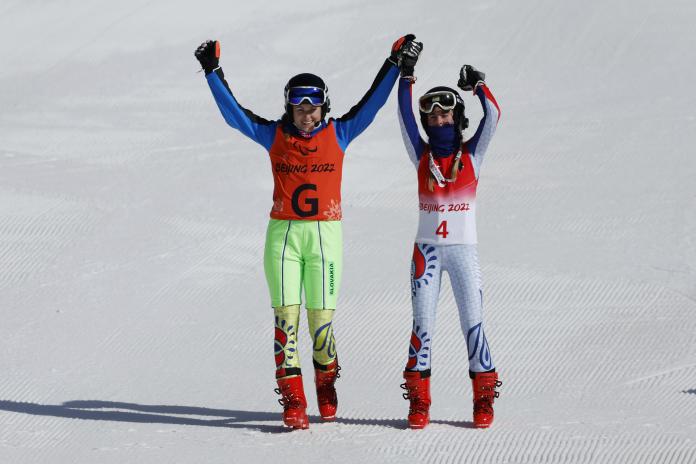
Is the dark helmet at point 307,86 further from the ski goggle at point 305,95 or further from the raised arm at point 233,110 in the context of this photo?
the raised arm at point 233,110

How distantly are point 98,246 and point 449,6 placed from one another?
8778mm

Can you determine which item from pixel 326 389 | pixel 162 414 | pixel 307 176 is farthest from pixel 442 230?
pixel 162 414

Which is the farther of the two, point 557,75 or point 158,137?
point 557,75

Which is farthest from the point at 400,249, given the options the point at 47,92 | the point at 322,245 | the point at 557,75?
the point at 47,92

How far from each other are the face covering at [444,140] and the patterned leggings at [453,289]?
53cm

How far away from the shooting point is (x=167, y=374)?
363 inches

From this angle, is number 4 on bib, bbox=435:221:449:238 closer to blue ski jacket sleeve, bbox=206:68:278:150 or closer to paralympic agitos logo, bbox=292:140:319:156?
paralympic agitos logo, bbox=292:140:319:156

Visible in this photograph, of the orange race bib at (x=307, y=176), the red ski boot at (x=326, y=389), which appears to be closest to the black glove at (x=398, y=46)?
the orange race bib at (x=307, y=176)

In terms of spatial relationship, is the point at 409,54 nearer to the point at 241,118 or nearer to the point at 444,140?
the point at 444,140

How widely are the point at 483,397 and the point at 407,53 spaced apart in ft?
6.45

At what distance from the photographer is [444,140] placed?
24.1 feet

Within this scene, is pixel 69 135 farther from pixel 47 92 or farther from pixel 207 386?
pixel 207 386

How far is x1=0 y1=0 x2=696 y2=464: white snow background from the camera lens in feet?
25.2

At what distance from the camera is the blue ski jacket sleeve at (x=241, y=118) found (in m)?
7.61
